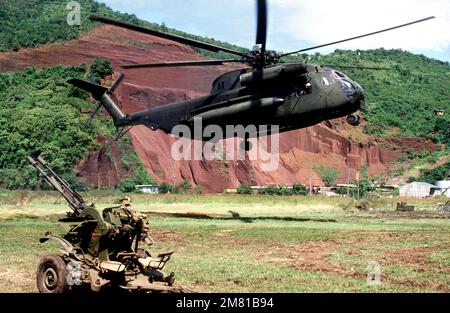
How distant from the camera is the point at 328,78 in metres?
28.4

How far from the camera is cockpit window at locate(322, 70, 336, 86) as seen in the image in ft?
92.7

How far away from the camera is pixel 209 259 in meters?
17.2

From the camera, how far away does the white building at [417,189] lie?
8988cm

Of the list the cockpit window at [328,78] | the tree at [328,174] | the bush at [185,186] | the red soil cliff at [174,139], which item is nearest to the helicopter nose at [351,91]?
the cockpit window at [328,78]

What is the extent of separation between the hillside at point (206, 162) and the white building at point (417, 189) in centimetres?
1296

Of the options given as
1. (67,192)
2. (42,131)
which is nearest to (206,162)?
(42,131)

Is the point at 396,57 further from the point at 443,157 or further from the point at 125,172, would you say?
the point at 125,172

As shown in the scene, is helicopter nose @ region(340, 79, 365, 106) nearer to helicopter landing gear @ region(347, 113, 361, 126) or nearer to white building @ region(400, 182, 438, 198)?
helicopter landing gear @ region(347, 113, 361, 126)

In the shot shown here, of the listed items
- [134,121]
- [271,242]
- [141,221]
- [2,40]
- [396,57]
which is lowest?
[271,242]

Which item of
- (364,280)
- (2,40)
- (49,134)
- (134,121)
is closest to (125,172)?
(49,134)

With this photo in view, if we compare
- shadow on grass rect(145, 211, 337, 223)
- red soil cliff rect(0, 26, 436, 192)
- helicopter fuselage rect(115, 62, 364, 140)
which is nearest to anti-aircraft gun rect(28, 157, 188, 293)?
helicopter fuselage rect(115, 62, 364, 140)

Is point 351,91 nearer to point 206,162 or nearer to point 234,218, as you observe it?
point 234,218
